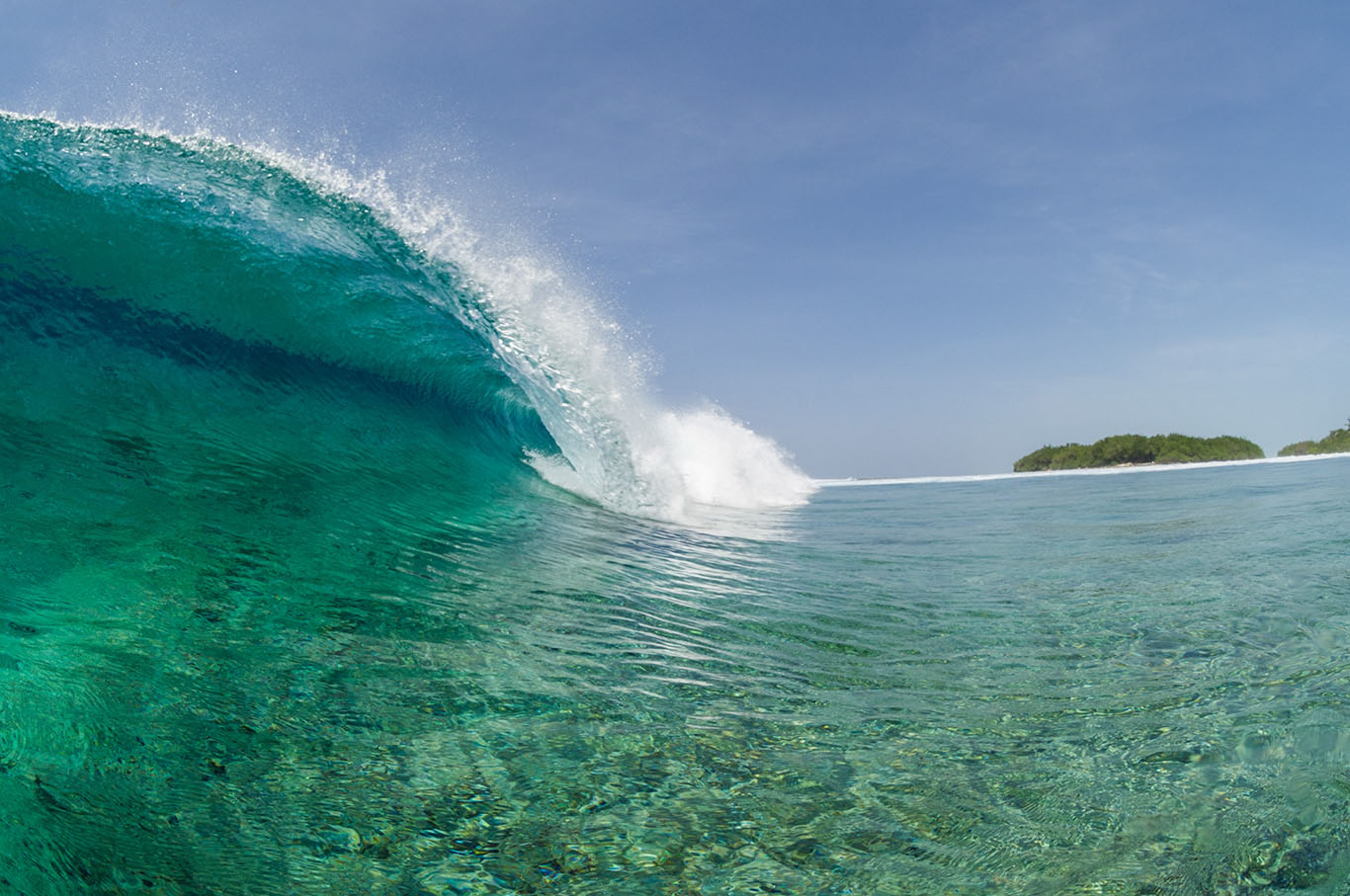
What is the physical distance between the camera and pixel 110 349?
397 centimetres

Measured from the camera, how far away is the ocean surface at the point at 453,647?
60.2 inches

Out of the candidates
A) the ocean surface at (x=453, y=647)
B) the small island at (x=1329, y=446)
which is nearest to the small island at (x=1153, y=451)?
the small island at (x=1329, y=446)

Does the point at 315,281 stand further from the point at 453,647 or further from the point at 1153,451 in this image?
the point at 1153,451

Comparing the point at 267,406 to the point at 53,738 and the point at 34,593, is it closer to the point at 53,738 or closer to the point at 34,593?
the point at 34,593

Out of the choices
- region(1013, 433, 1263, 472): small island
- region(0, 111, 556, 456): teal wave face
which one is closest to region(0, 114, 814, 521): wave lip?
region(0, 111, 556, 456): teal wave face

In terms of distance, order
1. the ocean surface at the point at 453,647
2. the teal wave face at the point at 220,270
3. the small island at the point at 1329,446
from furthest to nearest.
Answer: the small island at the point at 1329,446
the teal wave face at the point at 220,270
the ocean surface at the point at 453,647

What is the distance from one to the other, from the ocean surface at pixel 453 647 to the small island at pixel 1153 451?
45444 millimetres

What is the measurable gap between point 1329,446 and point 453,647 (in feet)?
180

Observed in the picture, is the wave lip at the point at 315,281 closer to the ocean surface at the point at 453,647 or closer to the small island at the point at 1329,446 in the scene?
the ocean surface at the point at 453,647

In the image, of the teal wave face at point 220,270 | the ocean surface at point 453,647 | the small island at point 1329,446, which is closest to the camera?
the ocean surface at point 453,647

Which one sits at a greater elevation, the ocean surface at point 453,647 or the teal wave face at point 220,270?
the teal wave face at point 220,270

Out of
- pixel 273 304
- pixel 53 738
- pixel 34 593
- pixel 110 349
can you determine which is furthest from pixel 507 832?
pixel 273 304

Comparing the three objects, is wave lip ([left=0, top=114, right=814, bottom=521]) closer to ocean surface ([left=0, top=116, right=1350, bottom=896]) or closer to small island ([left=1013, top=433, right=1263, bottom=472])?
ocean surface ([left=0, top=116, right=1350, bottom=896])

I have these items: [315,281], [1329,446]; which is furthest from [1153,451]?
[315,281]
